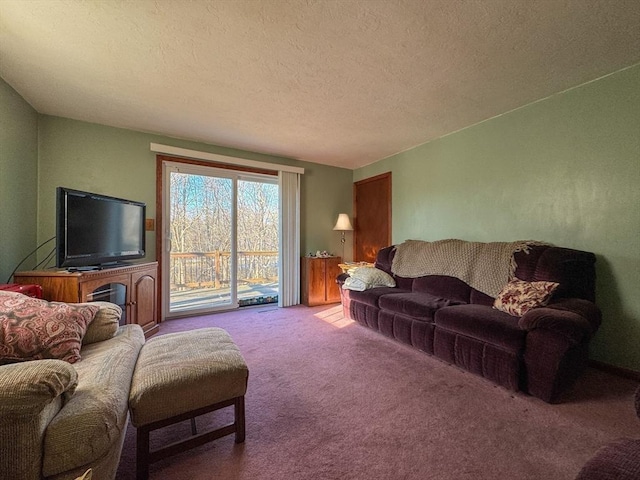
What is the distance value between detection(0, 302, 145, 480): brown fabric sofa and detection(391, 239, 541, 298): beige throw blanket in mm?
2760

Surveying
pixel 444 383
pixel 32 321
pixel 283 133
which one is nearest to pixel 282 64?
pixel 283 133

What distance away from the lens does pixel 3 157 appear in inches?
87.6

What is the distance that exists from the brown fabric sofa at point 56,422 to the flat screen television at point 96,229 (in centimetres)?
158

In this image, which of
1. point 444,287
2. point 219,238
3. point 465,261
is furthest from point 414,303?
point 219,238

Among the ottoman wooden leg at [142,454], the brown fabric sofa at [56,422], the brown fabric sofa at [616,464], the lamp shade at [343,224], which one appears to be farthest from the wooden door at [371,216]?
the brown fabric sofa at [56,422]

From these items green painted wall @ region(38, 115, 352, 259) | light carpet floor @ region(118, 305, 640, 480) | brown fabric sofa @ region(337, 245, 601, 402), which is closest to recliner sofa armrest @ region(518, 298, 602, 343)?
brown fabric sofa @ region(337, 245, 601, 402)

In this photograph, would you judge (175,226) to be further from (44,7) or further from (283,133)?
(44,7)

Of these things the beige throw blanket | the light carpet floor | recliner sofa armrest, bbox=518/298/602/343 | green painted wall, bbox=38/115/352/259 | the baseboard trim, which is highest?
green painted wall, bbox=38/115/352/259

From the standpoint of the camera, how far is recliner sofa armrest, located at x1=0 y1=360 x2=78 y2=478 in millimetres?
805

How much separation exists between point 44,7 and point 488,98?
3.25 meters

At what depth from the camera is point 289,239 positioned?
4.30m

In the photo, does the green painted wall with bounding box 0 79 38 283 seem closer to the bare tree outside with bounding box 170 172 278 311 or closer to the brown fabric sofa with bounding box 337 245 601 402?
the bare tree outside with bounding box 170 172 278 311

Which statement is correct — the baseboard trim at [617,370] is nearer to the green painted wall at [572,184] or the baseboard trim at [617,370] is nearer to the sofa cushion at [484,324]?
the green painted wall at [572,184]

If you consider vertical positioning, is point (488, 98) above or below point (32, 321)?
above
